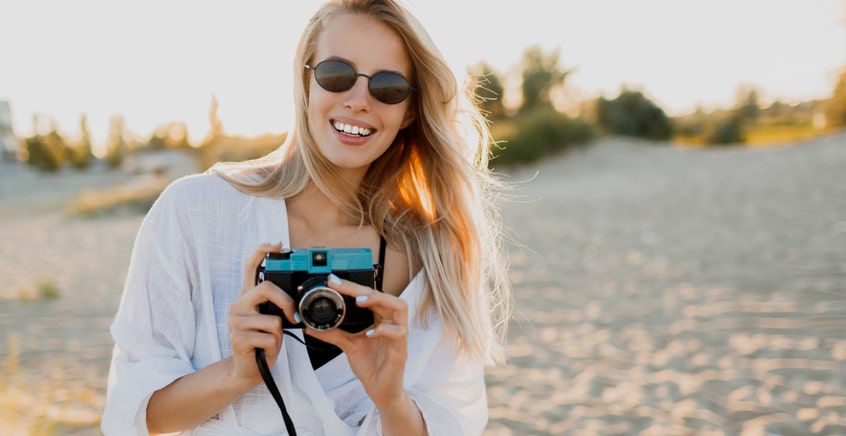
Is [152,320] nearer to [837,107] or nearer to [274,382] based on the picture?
[274,382]

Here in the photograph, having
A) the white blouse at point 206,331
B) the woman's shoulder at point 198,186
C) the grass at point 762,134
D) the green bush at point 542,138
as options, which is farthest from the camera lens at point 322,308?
the grass at point 762,134

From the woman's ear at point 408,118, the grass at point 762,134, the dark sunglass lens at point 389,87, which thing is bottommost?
the woman's ear at point 408,118

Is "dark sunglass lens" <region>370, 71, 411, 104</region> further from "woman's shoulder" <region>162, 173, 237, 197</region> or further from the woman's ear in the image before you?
"woman's shoulder" <region>162, 173, 237, 197</region>

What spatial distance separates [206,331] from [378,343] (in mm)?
435

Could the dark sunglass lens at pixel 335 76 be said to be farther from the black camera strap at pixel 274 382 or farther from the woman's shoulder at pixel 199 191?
the black camera strap at pixel 274 382

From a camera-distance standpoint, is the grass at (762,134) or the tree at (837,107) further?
the grass at (762,134)

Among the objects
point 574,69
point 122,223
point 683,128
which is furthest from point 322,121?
point 683,128

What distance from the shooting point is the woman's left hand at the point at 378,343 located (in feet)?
4.65

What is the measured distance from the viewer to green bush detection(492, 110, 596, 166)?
2412 centimetres

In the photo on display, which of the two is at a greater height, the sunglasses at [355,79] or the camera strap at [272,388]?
the sunglasses at [355,79]

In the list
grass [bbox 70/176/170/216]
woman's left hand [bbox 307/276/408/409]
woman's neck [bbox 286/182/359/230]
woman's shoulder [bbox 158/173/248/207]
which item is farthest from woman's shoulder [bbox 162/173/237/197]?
grass [bbox 70/176/170/216]

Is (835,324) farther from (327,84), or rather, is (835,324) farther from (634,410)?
(327,84)

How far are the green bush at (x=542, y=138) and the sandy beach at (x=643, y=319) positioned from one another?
1194 centimetres

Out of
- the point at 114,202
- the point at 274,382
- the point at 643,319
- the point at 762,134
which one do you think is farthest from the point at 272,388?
the point at 762,134
